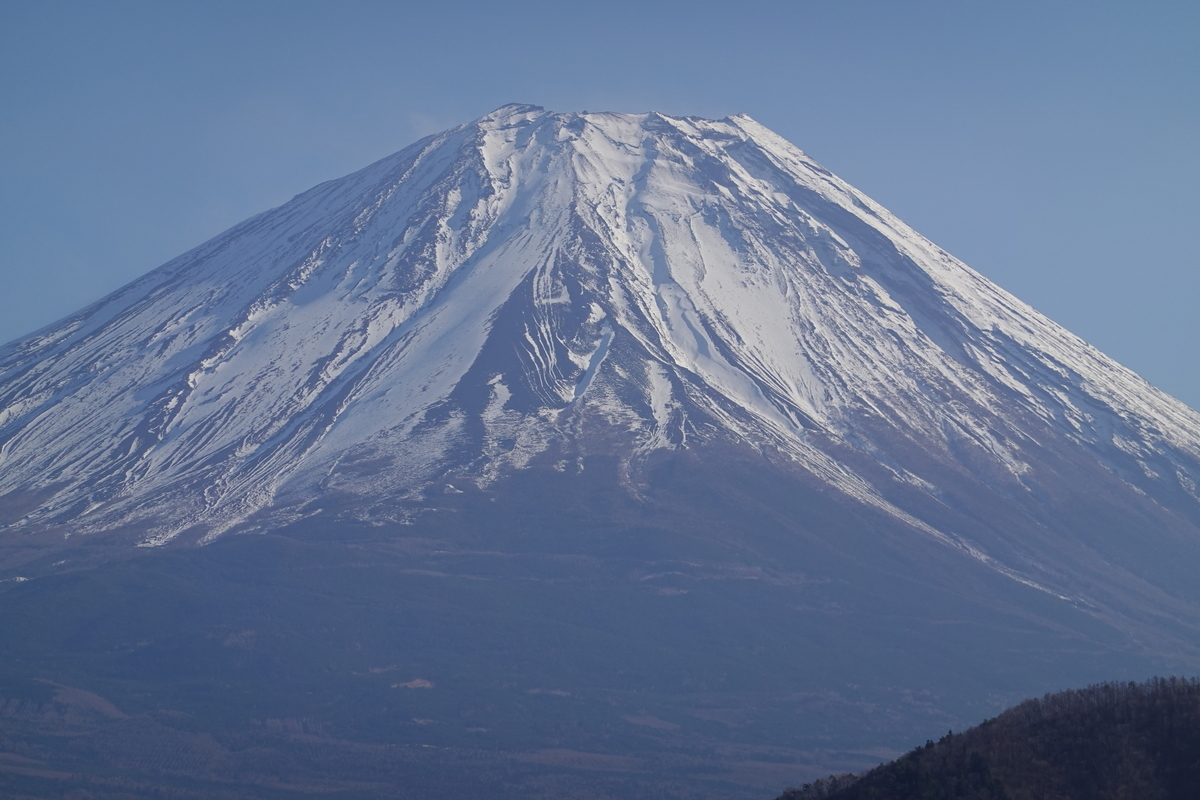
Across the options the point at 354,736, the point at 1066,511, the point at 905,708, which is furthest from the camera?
the point at 1066,511

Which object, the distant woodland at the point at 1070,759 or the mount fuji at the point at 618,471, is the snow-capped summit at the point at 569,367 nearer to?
the mount fuji at the point at 618,471

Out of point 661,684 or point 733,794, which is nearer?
point 733,794

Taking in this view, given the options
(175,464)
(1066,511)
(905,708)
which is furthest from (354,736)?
(1066,511)

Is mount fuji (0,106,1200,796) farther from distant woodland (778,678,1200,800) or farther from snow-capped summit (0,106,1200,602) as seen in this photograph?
distant woodland (778,678,1200,800)

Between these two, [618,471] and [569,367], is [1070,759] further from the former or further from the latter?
[569,367]

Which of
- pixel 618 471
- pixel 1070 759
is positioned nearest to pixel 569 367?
pixel 618 471

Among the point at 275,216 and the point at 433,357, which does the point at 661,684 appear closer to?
the point at 433,357

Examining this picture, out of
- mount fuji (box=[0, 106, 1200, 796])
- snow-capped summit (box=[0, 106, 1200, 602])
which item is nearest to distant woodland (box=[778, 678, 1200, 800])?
mount fuji (box=[0, 106, 1200, 796])
